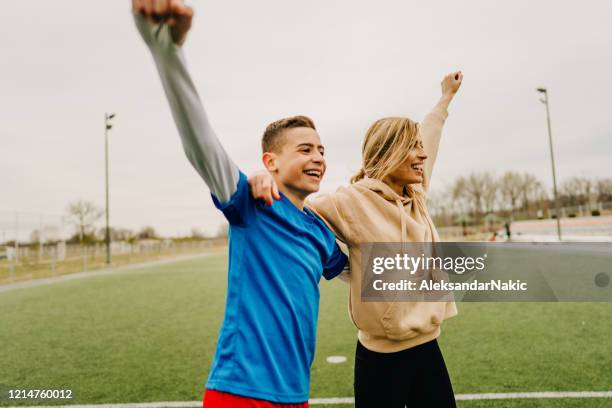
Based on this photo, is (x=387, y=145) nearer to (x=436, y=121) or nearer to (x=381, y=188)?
(x=381, y=188)

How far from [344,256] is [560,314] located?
22.5 feet

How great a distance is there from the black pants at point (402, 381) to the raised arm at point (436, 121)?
107cm

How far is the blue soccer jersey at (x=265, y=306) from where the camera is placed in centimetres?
161

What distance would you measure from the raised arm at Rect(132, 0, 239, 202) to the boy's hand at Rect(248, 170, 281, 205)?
0.12 m

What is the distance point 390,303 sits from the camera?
223cm

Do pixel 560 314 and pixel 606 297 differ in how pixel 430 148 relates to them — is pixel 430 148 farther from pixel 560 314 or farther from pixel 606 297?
pixel 606 297

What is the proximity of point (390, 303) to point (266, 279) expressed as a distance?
79 centimetres

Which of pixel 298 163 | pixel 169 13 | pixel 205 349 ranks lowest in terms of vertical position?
pixel 205 349

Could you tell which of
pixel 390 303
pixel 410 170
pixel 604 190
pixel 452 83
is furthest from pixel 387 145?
pixel 604 190

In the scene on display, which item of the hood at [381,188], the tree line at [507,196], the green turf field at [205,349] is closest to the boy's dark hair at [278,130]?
the hood at [381,188]

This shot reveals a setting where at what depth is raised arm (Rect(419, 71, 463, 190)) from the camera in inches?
114

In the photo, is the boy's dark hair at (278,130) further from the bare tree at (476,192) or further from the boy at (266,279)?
the bare tree at (476,192)

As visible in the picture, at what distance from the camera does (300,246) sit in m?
1.86

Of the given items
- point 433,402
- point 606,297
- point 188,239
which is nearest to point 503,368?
point 433,402
